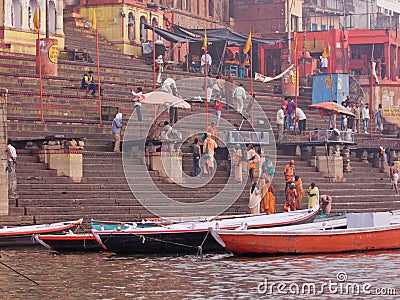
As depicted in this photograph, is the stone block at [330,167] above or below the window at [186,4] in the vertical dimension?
below

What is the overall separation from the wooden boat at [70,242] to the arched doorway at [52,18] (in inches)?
629

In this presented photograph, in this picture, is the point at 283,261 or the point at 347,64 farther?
the point at 347,64

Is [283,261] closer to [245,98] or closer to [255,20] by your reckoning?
[245,98]

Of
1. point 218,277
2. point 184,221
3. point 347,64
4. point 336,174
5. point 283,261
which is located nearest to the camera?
point 218,277

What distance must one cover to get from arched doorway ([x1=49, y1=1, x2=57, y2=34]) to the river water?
51.9 feet

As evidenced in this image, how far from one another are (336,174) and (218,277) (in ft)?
48.2

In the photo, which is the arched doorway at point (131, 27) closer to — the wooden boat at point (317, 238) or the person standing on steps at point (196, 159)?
the person standing on steps at point (196, 159)

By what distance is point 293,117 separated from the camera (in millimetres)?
38375

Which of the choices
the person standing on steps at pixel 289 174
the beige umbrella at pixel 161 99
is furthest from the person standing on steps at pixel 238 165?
the beige umbrella at pixel 161 99

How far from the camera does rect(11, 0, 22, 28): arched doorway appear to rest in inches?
1519

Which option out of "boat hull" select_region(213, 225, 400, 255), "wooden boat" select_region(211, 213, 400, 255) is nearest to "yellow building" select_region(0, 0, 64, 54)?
"wooden boat" select_region(211, 213, 400, 255)

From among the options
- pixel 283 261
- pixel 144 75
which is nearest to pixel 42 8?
pixel 144 75

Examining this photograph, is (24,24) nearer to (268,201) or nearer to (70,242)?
(268,201)

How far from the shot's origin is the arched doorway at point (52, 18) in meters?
40.0
